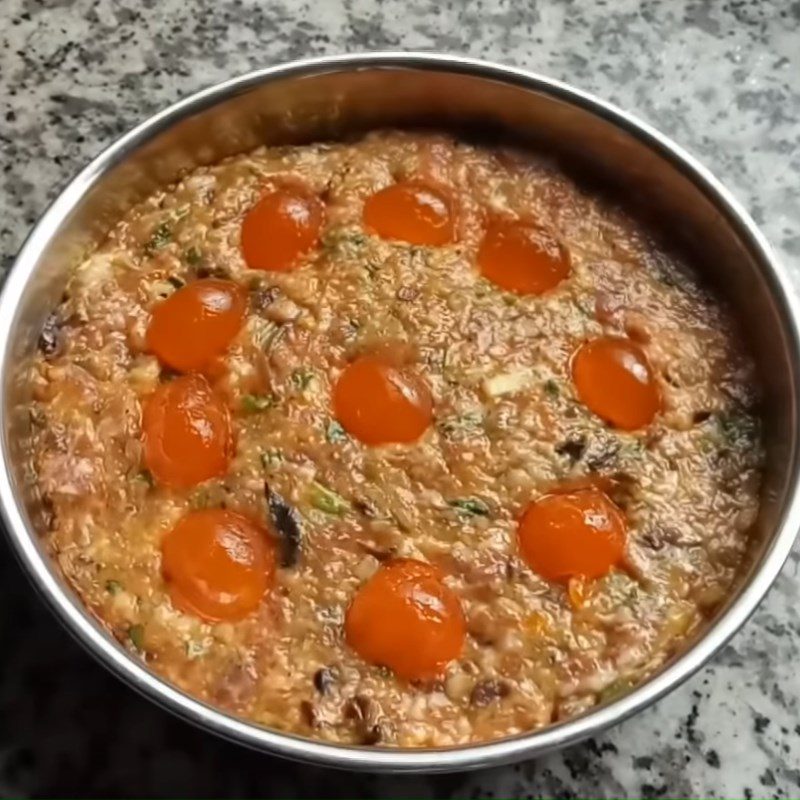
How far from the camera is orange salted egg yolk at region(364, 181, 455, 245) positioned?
1986 millimetres

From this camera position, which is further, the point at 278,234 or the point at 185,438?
the point at 278,234

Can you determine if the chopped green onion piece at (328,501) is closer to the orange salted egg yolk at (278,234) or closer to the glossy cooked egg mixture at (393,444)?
the glossy cooked egg mixture at (393,444)

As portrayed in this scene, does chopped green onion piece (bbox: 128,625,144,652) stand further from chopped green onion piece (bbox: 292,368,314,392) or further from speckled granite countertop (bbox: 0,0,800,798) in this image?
chopped green onion piece (bbox: 292,368,314,392)

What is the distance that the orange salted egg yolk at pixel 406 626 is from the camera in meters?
1.61

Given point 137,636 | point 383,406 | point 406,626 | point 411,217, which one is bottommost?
point 137,636

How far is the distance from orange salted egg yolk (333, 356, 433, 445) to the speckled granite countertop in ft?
1.62

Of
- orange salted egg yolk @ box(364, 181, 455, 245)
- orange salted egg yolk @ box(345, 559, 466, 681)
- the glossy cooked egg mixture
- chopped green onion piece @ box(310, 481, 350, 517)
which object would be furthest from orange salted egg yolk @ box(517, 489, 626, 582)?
orange salted egg yolk @ box(364, 181, 455, 245)

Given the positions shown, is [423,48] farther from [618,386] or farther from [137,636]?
[137,636]

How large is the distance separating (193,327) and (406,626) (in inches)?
23.0

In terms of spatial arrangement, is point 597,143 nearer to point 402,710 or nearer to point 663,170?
point 663,170

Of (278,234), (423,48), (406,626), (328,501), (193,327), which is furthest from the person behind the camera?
(423,48)

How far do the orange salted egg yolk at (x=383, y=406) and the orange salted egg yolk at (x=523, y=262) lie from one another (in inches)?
10.4

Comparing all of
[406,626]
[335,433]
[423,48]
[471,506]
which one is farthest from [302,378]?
[423,48]

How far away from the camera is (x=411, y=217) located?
6.52 ft
